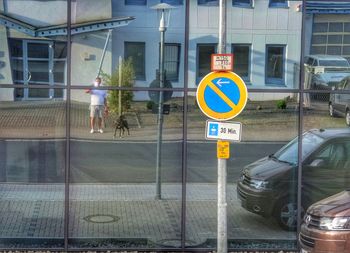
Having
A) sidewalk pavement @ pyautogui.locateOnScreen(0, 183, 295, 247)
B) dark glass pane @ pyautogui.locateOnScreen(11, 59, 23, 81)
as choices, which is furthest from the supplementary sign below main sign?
dark glass pane @ pyautogui.locateOnScreen(11, 59, 23, 81)

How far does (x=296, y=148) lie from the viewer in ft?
35.2

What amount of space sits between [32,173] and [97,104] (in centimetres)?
149

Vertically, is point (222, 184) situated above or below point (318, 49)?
below

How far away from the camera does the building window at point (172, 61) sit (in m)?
10.5

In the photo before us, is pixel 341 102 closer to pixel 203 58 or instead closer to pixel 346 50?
pixel 346 50

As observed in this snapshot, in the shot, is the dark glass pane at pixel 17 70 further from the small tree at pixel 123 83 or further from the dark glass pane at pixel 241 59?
the dark glass pane at pixel 241 59

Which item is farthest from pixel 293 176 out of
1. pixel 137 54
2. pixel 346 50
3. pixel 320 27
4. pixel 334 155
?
pixel 137 54

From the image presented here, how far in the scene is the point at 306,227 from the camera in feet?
29.1

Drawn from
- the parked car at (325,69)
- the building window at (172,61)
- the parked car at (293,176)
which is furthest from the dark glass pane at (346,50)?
the building window at (172,61)

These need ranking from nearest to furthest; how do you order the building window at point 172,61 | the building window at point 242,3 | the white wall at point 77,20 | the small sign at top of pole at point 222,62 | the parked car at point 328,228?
the parked car at point 328,228 → the small sign at top of pole at point 222,62 → the white wall at point 77,20 → the building window at point 172,61 → the building window at point 242,3

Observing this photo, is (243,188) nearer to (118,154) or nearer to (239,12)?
(118,154)

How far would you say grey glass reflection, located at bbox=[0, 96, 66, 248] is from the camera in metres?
10.5

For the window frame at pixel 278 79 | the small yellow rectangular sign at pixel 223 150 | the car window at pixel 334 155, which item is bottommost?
the car window at pixel 334 155

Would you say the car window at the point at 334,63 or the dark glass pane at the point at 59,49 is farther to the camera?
the car window at the point at 334,63
